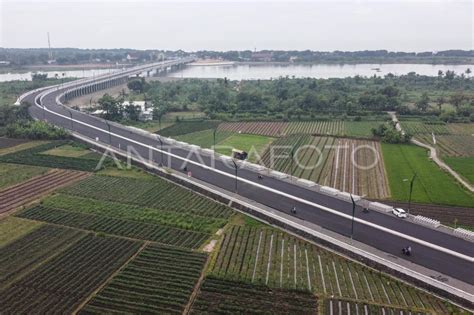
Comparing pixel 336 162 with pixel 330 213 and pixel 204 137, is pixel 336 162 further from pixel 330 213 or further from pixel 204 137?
pixel 204 137

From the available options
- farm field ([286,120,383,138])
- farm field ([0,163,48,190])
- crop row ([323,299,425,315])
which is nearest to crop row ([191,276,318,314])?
crop row ([323,299,425,315])

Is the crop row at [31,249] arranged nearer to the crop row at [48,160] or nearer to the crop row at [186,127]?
the crop row at [48,160]

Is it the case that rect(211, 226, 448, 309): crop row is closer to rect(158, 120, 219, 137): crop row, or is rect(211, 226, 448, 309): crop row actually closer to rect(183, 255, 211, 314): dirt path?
rect(183, 255, 211, 314): dirt path

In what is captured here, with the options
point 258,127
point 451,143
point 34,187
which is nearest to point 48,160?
point 34,187

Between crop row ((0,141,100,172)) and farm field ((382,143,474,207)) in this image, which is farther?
crop row ((0,141,100,172))

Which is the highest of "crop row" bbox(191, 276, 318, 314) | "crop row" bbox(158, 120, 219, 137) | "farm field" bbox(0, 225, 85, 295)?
"crop row" bbox(158, 120, 219, 137)
